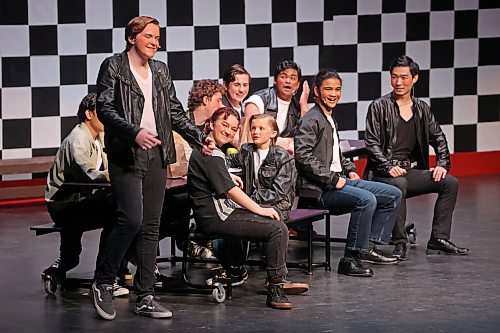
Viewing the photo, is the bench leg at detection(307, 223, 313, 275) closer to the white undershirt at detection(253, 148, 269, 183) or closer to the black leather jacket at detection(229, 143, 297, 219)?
the black leather jacket at detection(229, 143, 297, 219)

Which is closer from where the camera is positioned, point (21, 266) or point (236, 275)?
point (236, 275)

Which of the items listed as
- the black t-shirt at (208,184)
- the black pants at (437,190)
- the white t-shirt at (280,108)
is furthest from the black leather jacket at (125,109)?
the black pants at (437,190)

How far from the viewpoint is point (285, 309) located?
5457 millimetres

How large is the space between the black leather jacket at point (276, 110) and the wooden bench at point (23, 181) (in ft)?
5.70

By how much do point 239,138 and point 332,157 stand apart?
0.56m

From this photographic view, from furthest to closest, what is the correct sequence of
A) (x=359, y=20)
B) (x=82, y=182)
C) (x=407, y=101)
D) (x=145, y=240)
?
(x=359, y=20) → (x=407, y=101) → (x=82, y=182) → (x=145, y=240)

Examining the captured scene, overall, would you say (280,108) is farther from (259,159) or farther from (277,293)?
(277,293)

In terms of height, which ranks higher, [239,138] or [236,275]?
[239,138]

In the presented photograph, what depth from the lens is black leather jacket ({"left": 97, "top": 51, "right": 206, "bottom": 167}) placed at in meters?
5.17

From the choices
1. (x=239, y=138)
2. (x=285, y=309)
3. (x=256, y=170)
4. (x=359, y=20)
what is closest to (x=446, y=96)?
(x=359, y=20)

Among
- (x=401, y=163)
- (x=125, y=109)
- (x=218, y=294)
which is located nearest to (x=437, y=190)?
(x=401, y=163)

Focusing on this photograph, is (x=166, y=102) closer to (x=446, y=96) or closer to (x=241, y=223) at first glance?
(x=241, y=223)

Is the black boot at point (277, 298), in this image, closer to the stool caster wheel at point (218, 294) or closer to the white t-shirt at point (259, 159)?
the stool caster wheel at point (218, 294)

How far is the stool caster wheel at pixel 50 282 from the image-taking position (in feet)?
18.9
